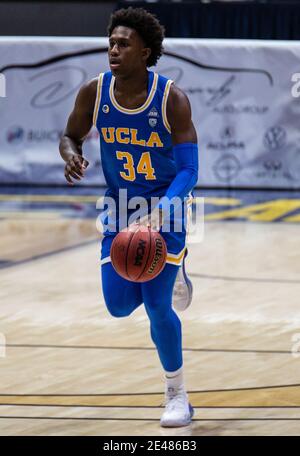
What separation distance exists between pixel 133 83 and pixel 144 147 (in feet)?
1.04

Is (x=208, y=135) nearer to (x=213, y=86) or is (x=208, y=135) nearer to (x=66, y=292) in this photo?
(x=213, y=86)

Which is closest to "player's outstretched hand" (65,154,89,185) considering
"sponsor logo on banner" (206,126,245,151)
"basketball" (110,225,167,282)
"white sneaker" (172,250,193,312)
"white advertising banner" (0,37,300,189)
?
"basketball" (110,225,167,282)

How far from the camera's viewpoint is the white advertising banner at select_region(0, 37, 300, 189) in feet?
45.3

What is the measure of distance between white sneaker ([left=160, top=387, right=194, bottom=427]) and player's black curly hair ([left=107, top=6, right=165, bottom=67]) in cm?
168

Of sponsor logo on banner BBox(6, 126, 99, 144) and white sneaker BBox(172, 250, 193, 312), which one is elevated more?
sponsor logo on banner BBox(6, 126, 99, 144)

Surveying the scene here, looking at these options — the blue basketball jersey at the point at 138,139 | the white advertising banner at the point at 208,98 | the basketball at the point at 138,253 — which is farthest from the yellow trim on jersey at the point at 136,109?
the white advertising banner at the point at 208,98

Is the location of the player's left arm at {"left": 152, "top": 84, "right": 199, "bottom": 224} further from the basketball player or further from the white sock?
the white sock

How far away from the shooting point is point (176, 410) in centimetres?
500

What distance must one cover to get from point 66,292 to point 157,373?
2529 mm

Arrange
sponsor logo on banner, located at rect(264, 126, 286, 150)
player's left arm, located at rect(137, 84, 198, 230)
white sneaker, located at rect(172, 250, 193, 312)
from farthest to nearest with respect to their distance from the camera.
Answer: sponsor logo on banner, located at rect(264, 126, 286, 150) < white sneaker, located at rect(172, 250, 193, 312) < player's left arm, located at rect(137, 84, 198, 230)

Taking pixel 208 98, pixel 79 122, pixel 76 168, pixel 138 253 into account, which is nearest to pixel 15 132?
pixel 208 98

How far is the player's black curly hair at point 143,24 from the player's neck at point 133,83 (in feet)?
0.40

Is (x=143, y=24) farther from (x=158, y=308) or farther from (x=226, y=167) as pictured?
(x=226, y=167)

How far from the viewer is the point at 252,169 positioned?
14125mm
